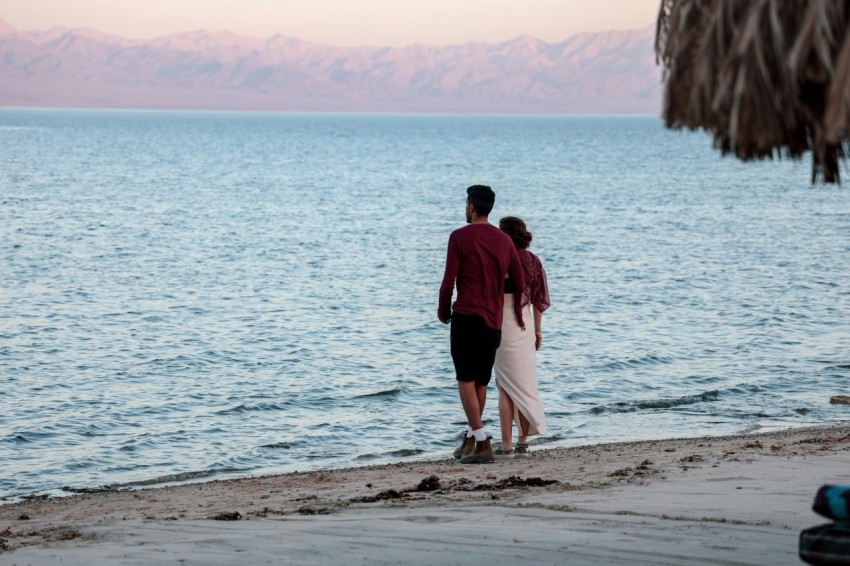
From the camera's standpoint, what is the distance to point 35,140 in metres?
126

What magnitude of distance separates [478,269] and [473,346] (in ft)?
1.91

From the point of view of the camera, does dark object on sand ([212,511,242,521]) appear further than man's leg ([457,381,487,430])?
No

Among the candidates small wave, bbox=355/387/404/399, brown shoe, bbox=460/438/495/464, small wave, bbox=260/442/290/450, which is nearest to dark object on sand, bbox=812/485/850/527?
brown shoe, bbox=460/438/495/464

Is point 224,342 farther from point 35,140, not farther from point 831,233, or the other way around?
point 35,140

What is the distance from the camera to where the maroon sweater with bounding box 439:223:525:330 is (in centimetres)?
807

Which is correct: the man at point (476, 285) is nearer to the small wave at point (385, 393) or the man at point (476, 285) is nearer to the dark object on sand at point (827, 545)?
the dark object on sand at point (827, 545)

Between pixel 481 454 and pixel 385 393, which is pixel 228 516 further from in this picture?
pixel 385 393

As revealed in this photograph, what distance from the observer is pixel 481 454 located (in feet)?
28.8

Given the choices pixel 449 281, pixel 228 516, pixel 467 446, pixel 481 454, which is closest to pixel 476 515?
pixel 228 516

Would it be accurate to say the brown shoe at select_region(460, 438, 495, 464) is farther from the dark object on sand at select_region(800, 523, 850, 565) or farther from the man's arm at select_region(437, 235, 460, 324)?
the dark object on sand at select_region(800, 523, 850, 565)

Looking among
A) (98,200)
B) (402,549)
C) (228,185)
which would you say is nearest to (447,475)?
(402,549)

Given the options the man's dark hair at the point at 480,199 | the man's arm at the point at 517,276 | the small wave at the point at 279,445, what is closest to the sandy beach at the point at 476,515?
the man's arm at the point at 517,276

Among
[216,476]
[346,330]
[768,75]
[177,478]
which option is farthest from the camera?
[346,330]

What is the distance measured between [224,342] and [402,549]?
43.6 ft
